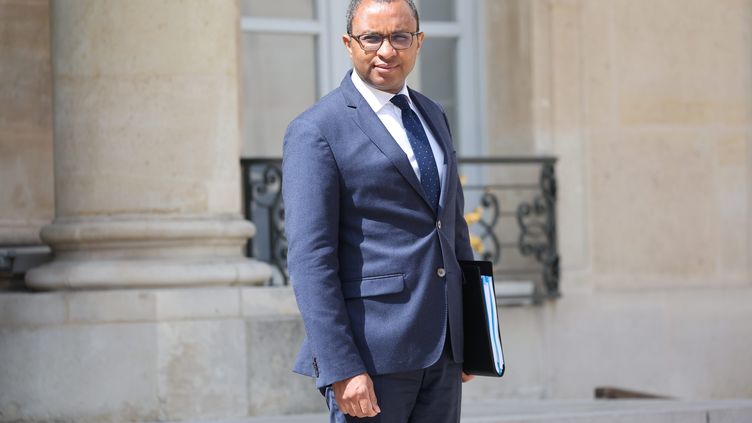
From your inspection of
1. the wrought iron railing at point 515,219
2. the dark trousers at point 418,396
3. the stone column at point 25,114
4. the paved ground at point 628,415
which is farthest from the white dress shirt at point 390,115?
the wrought iron railing at point 515,219

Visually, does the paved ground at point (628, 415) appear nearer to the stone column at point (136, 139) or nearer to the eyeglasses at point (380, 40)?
the stone column at point (136, 139)

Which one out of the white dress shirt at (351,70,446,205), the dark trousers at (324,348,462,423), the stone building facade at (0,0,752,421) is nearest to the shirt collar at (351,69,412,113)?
the white dress shirt at (351,70,446,205)

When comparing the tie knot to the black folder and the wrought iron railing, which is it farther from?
the wrought iron railing

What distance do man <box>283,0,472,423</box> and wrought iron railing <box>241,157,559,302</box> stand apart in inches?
173

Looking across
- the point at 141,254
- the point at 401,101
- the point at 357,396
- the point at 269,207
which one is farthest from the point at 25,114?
the point at 357,396

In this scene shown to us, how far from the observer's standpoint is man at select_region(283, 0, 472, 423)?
133 inches

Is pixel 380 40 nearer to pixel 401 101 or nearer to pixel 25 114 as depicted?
pixel 401 101

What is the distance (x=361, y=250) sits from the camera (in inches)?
136

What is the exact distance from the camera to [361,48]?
3.54m

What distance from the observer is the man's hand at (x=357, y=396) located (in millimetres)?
3334

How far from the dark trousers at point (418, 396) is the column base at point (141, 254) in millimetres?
2615

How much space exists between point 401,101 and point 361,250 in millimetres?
424

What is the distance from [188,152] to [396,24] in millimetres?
2703

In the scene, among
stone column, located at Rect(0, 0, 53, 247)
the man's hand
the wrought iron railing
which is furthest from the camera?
the wrought iron railing
